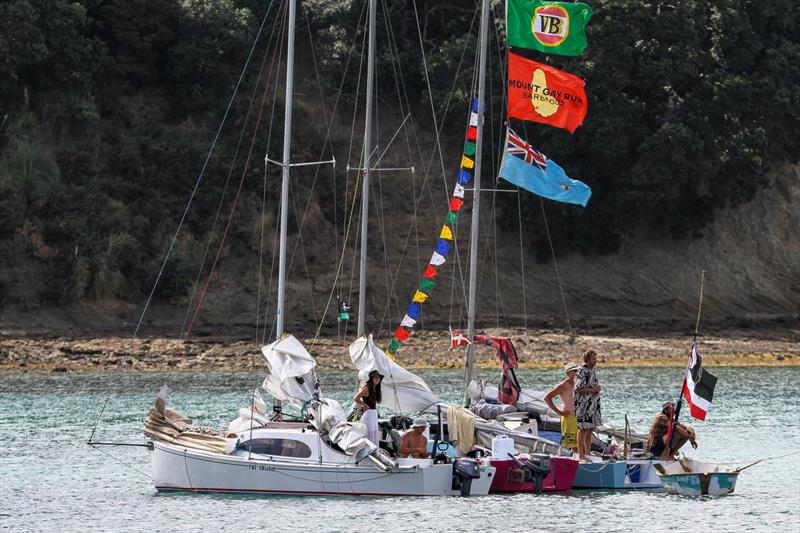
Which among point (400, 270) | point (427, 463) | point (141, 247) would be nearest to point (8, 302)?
point (141, 247)

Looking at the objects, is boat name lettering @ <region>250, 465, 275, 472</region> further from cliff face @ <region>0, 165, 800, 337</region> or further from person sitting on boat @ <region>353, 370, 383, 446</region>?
cliff face @ <region>0, 165, 800, 337</region>

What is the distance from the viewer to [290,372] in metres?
31.1

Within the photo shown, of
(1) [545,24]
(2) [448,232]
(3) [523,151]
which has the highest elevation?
(1) [545,24]

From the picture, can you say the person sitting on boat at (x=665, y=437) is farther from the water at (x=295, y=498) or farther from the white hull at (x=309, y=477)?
the white hull at (x=309, y=477)

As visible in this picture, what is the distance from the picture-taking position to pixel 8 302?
6241cm

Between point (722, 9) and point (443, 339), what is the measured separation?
22.0m

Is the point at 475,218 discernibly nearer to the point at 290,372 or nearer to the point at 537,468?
the point at 290,372

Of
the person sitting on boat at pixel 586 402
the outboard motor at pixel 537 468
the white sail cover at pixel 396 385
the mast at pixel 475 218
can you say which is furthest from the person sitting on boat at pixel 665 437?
the white sail cover at pixel 396 385

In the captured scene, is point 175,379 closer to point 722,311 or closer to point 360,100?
point 360,100

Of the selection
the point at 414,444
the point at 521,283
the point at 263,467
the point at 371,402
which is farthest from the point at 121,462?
the point at 521,283

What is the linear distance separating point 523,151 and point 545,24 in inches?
124

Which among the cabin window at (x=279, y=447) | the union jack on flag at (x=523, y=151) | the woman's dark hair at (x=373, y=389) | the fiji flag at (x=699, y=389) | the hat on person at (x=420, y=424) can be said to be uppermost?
the union jack on flag at (x=523, y=151)

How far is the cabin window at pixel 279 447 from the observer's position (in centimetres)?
2973

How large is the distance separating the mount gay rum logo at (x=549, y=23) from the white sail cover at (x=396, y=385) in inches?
363
